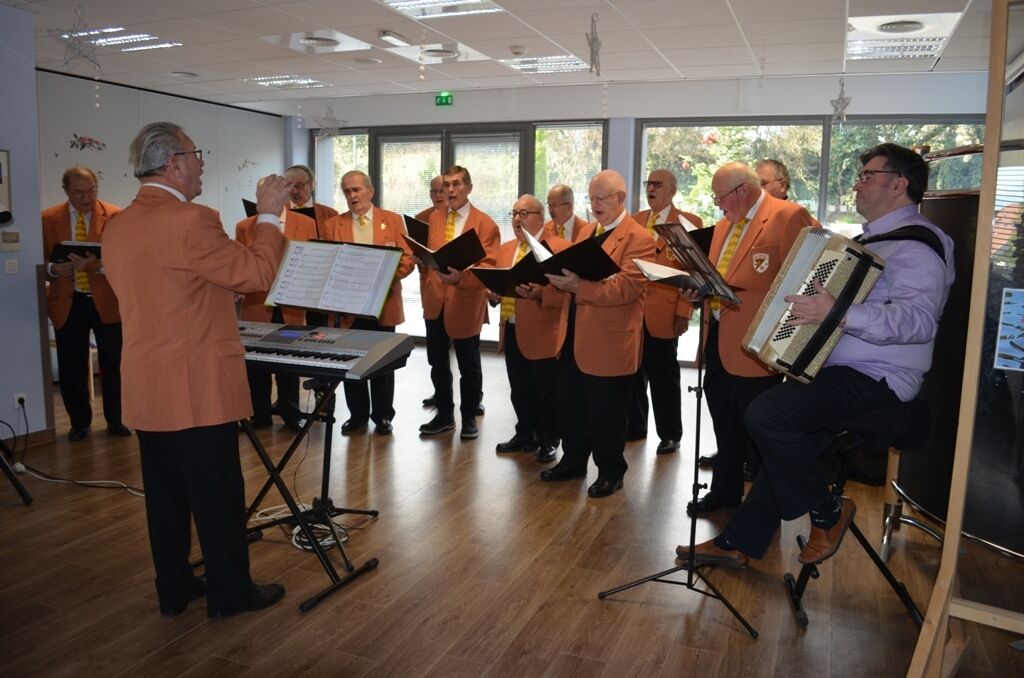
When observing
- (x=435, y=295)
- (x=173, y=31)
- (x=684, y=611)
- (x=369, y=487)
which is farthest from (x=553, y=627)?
→ (x=173, y=31)

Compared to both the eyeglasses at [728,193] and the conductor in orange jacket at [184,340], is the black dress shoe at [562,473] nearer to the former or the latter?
the eyeglasses at [728,193]

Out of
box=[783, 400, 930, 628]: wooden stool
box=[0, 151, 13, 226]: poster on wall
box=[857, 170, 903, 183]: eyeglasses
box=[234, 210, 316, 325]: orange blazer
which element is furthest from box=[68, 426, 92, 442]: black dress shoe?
box=[857, 170, 903, 183]: eyeglasses

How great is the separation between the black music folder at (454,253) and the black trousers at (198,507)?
180cm

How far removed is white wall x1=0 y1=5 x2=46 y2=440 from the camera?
484 centimetres

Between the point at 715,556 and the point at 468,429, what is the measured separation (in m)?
2.37

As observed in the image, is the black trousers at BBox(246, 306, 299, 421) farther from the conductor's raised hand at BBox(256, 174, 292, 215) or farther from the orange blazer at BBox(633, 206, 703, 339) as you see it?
the conductor's raised hand at BBox(256, 174, 292, 215)

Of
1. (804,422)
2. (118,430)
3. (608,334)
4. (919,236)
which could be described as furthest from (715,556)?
(118,430)

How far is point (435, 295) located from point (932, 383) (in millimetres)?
3039

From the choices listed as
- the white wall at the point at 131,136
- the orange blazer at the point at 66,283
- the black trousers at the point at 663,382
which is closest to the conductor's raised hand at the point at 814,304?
the black trousers at the point at 663,382

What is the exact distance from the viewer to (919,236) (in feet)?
8.62

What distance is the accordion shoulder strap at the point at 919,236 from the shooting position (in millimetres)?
2627

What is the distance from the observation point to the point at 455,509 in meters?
4.01

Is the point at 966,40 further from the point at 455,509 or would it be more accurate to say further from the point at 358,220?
the point at 455,509

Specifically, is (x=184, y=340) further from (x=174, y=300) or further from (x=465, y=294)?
(x=465, y=294)
